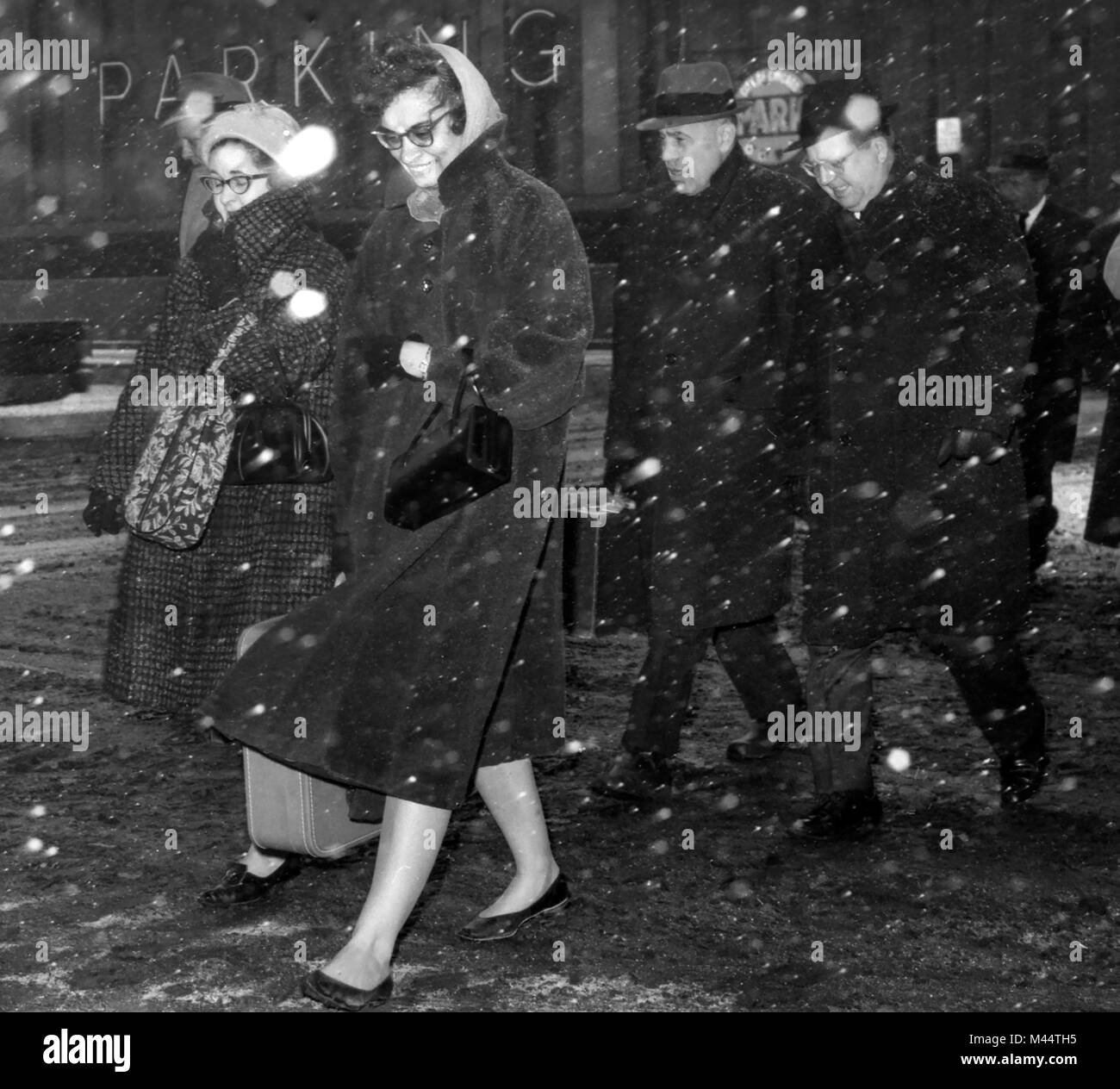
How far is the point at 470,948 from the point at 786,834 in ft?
3.86

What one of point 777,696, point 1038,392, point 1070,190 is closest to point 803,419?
point 777,696

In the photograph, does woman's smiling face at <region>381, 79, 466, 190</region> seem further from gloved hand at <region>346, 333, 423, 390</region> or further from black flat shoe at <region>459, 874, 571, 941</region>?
black flat shoe at <region>459, 874, 571, 941</region>

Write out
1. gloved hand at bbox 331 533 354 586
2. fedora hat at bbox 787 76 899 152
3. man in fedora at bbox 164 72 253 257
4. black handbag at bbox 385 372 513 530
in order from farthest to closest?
man in fedora at bbox 164 72 253 257, fedora hat at bbox 787 76 899 152, gloved hand at bbox 331 533 354 586, black handbag at bbox 385 372 513 530

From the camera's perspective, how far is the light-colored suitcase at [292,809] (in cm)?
429

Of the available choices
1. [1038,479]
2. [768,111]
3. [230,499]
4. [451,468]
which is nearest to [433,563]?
[451,468]

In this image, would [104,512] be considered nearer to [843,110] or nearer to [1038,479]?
[843,110]

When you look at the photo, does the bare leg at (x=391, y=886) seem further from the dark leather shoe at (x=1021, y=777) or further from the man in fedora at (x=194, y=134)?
the man in fedora at (x=194, y=134)

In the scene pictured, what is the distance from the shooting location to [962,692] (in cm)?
538

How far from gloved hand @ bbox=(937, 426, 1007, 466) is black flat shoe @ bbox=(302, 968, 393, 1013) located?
2.16 m

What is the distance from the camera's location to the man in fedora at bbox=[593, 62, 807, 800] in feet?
17.8

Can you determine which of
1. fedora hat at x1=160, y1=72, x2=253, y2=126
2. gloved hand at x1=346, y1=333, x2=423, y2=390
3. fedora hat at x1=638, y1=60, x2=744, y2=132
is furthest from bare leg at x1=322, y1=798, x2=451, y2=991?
fedora hat at x1=160, y1=72, x2=253, y2=126

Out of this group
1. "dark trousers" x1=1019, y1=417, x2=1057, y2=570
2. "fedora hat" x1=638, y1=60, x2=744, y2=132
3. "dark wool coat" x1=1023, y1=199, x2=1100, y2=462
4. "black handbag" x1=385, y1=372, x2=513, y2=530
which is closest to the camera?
"black handbag" x1=385, y1=372, x2=513, y2=530

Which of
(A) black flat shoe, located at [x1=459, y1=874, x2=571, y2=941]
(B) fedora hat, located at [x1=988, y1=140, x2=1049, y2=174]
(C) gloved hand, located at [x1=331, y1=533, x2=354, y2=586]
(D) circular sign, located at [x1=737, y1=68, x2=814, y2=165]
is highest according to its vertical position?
(D) circular sign, located at [x1=737, y1=68, x2=814, y2=165]

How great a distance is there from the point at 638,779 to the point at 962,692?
37.2 inches
